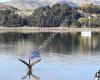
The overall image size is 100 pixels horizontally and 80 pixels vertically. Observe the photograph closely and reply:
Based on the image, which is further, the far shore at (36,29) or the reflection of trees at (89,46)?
the far shore at (36,29)

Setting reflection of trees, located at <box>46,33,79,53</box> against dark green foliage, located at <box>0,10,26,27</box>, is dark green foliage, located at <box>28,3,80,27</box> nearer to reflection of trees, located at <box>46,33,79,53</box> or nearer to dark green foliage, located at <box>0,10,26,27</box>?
dark green foliage, located at <box>0,10,26,27</box>

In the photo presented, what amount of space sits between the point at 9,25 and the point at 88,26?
1308 centimetres

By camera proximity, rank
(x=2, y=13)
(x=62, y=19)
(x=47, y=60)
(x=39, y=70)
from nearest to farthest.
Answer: (x=39, y=70)
(x=47, y=60)
(x=62, y=19)
(x=2, y=13)

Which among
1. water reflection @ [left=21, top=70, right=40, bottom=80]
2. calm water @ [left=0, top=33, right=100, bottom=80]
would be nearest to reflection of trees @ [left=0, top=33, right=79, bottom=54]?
calm water @ [left=0, top=33, right=100, bottom=80]

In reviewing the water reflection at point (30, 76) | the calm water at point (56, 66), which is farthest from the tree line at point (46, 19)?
the water reflection at point (30, 76)

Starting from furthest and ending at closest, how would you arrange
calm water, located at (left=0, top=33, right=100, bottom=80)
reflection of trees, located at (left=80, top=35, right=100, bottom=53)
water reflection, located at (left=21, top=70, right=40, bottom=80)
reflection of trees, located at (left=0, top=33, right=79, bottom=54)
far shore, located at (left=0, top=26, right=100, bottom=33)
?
far shore, located at (left=0, top=26, right=100, bottom=33), reflection of trees, located at (left=80, top=35, right=100, bottom=53), reflection of trees, located at (left=0, top=33, right=79, bottom=54), calm water, located at (left=0, top=33, right=100, bottom=80), water reflection, located at (left=21, top=70, right=40, bottom=80)

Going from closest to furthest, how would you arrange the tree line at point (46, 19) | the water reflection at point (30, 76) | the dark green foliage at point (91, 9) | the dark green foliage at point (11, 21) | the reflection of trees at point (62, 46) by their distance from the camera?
1. the water reflection at point (30, 76)
2. the reflection of trees at point (62, 46)
3. the tree line at point (46, 19)
4. the dark green foliage at point (11, 21)
5. the dark green foliage at point (91, 9)

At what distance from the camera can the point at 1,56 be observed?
1310 inches

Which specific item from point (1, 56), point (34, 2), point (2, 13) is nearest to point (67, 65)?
point (1, 56)

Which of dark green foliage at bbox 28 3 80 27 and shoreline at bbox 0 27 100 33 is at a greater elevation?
dark green foliage at bbox 28 3 80 27

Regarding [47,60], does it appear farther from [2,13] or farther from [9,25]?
[2,13]

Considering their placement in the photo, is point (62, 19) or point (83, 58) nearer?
point (83, 58)

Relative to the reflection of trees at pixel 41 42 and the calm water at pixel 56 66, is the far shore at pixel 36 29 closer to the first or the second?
the reflection of trees at pixel 41 42

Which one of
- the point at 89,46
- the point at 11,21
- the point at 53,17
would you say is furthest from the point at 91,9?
the point at 89,46
